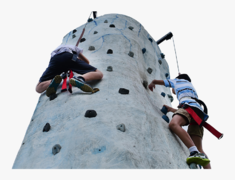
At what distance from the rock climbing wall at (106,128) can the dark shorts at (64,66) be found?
256 millimetres

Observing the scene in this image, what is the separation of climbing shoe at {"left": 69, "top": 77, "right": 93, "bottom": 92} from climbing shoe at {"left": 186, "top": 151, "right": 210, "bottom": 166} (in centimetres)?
134

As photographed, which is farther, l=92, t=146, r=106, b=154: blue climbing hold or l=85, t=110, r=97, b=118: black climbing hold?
l=85, t=110, r=97, b=118: black climbing hold

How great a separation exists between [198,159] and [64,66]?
1995mm

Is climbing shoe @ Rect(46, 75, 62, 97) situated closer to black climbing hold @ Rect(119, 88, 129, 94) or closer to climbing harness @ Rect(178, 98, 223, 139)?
black climbing hold @ Rect(119, 88, 129, 94)

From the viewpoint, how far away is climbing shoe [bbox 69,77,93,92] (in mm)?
2713

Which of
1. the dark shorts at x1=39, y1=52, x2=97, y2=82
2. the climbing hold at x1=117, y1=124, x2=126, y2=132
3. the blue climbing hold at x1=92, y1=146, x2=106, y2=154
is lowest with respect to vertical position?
the blue climbing hold at x1=92, y1=146, x2=106, y2=154

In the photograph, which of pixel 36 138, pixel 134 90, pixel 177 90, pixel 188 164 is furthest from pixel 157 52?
pixel 36 138

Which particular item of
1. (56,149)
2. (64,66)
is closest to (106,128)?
(56,149)

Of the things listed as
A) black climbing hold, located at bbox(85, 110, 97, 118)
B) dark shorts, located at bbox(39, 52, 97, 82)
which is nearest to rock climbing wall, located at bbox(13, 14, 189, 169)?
black climbing hold, located at bbox(85, 110, 97, 118)

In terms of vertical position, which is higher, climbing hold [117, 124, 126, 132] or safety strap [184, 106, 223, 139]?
safety strap [184, 106, 223, 139]

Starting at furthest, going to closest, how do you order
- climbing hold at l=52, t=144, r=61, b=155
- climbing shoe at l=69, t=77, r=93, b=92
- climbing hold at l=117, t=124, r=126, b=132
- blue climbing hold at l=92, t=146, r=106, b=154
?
1. climbing shoe at l=69, t=77, r=93, b=92
2. climbing hold at l=117, t=124, r=126, b=132
3. climbing hold at l=52, t=144, r=61, b=155
4. blue climbing hold at l=92, t=146, r=106, b=154

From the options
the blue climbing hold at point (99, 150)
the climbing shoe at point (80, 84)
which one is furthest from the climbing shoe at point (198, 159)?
the climbing shoe at point (80, 84)

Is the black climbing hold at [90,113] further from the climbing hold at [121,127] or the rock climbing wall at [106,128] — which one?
the climbing hold at [121,127]

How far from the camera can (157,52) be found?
5.19 m
